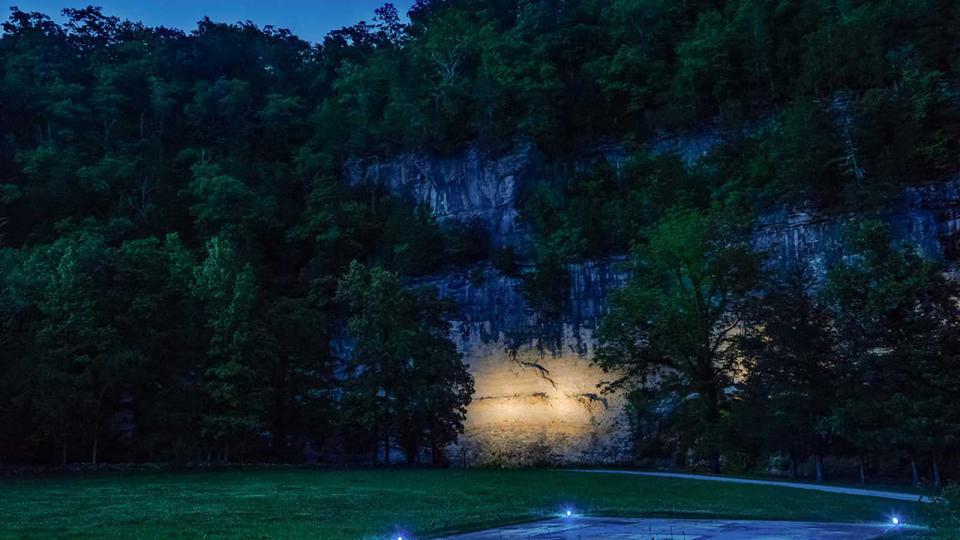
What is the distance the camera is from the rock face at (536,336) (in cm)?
3859

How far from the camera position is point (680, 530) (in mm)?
10836

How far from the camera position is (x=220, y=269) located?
36.7 meters

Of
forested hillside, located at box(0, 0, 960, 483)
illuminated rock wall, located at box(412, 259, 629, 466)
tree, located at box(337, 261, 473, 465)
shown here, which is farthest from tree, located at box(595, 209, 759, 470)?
tree, located at box(337, 261, 473, 465)

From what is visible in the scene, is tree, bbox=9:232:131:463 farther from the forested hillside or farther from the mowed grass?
the mowed grass

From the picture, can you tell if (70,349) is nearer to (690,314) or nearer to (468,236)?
(468,236)

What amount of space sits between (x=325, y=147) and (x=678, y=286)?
27.1 meters

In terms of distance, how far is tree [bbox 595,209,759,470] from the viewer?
31062mm

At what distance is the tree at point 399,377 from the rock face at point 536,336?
4.86 meters

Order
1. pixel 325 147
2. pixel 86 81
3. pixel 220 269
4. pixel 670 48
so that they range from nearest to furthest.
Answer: pixel 220 269 → pixel 670 48 → pixel 325 147 → pixel 86 81

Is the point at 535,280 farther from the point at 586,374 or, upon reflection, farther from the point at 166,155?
the point at 166,155

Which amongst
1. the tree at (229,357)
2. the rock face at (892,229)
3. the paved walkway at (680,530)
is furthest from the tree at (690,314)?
the paved walkway at (680,530)

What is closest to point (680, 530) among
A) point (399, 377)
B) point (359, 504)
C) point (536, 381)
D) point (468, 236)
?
point (359, 504)

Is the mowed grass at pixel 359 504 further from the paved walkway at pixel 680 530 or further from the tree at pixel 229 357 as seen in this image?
the tree at pixel 229 357

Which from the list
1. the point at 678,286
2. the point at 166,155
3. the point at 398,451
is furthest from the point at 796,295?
the point at 166,155
